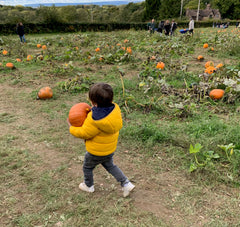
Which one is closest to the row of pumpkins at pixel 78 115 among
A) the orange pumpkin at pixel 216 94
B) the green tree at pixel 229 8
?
the orange pumpkin at pixel 216 94

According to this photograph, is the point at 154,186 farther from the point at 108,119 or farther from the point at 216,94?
the point at 216,94

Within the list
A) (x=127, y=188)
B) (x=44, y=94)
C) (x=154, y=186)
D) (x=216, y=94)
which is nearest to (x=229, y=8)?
(x=216, y=94)

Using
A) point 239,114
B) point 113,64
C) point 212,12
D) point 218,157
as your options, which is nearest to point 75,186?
point 218,157

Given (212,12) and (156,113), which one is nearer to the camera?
(156,113)

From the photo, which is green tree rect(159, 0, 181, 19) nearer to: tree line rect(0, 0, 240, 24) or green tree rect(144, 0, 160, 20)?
tree line rect(0, 0, 240, 24)

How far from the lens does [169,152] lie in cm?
330

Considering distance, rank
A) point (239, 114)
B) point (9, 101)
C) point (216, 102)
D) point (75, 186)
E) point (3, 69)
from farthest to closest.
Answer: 1. point (3, 69)
2. point (9, 101)
3. point (216, 102)
4. point (239, 114)
5. point (75, 186)

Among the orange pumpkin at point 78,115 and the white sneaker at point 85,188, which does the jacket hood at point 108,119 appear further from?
the white sneaker at point 85,188

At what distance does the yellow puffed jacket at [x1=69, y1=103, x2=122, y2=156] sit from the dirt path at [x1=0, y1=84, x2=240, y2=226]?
0.68m

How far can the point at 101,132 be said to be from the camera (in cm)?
218

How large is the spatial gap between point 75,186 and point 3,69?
256 inches

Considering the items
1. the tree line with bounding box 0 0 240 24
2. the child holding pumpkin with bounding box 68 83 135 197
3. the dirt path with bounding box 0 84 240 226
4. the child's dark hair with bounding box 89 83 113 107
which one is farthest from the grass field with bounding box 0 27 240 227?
the tree line with bounding box 0 0 240 24

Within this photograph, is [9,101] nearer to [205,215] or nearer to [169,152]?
[169,152]

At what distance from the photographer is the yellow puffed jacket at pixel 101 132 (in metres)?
2.10
